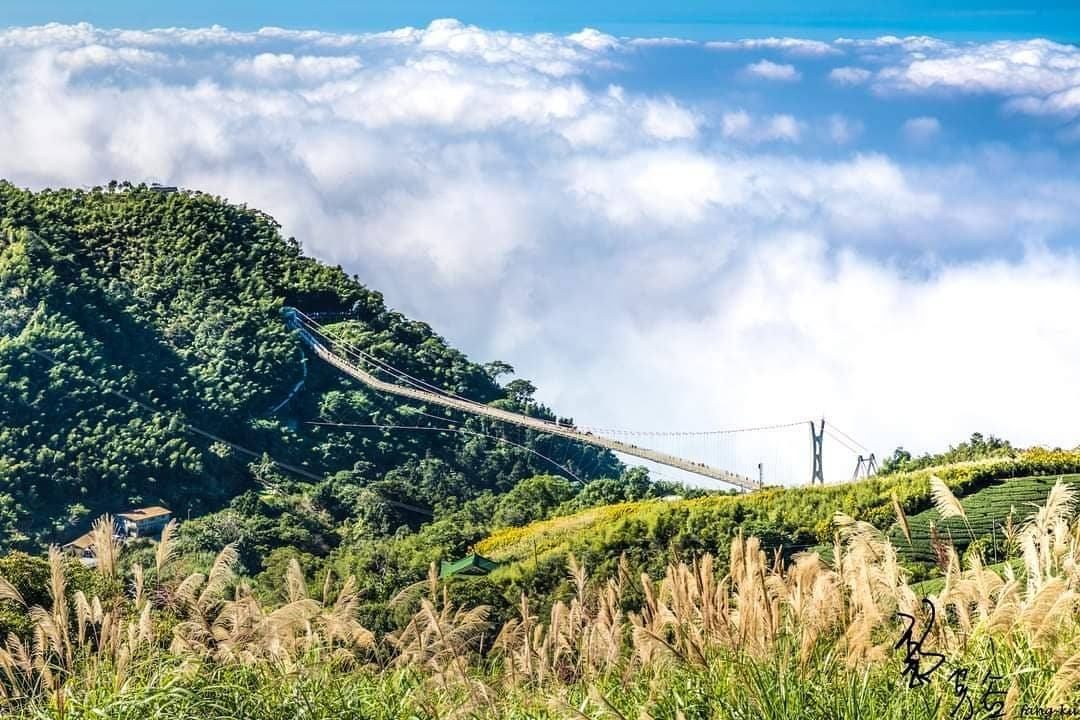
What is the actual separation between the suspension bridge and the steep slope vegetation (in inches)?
21.1

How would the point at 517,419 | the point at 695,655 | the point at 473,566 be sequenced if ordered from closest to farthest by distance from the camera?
the point at 695,655 < the point at 473,566 < the point at 517,419

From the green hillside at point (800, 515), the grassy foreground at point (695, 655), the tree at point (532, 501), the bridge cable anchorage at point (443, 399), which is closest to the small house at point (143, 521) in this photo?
the tree at point (532, 501)

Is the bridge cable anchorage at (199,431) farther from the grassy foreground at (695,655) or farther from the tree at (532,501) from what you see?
the grassy foreground at (695,655)

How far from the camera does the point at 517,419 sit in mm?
32688

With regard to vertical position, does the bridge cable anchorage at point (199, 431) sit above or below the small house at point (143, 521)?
above

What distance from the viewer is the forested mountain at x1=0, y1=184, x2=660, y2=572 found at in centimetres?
2683

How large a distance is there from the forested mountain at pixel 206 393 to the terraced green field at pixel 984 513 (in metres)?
7.38

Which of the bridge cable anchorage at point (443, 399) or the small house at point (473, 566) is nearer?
the small house at point (473, 566)

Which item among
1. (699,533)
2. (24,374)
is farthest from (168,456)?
(699,533)

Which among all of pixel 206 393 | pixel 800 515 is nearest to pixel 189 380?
pixel 206 393

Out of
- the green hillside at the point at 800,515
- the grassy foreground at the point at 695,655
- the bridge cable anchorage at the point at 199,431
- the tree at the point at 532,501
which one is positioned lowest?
the grassy foreground at the point at 695,655

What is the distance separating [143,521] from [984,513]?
1735cm

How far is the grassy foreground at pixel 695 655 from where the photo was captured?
3.86 m

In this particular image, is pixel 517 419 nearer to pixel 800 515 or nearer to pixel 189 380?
pixel 189 380
